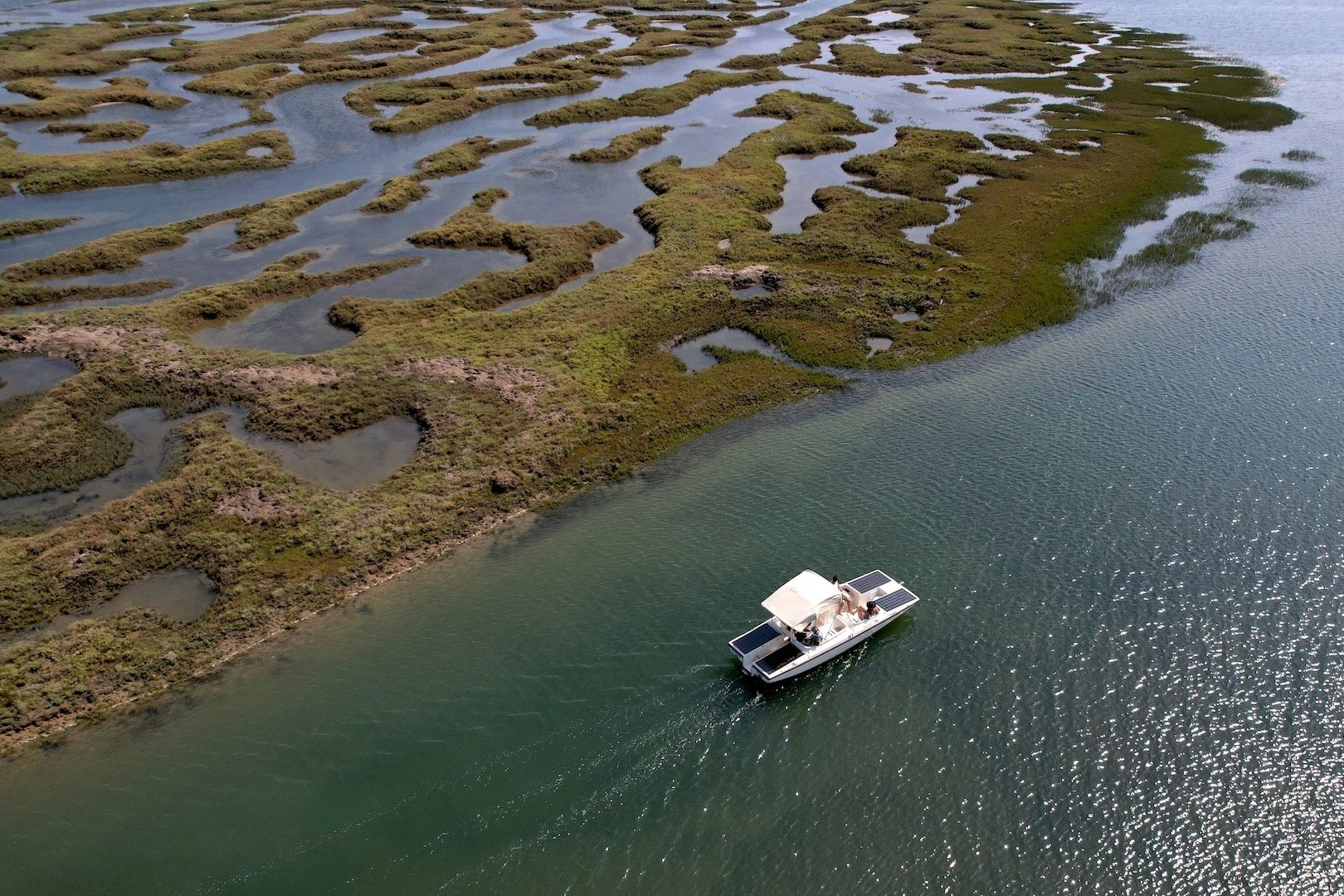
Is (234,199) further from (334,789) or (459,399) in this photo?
(334,789)

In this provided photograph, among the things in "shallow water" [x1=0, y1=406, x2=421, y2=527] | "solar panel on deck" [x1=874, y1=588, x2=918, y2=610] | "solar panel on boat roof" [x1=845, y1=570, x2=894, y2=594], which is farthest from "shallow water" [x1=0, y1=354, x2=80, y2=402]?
"solar panel on deck" [x1=874, y1=588, x2=918, y2=610]

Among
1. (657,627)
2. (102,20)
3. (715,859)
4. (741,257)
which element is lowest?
(715,859)

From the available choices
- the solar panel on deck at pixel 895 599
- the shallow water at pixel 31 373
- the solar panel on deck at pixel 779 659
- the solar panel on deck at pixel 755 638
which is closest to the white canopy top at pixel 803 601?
the solar panel on deck at pixel 755 638

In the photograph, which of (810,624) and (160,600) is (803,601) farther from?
(160,600)

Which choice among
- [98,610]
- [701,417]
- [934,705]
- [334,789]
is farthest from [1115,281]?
[98,610]

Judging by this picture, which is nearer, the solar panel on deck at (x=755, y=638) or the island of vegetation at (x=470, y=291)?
the solar panel on deck at (x=755, y=638)

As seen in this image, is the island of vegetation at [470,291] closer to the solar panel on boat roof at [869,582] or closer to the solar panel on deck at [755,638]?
the solar panel on deck at [755,638]
